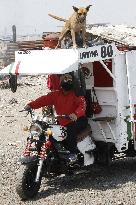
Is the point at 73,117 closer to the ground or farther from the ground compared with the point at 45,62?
closer to the ground

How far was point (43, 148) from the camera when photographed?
27.4 ft

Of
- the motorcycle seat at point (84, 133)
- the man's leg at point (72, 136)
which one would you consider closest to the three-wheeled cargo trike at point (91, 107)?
the man's leg at point (72, 136)

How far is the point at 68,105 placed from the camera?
8.95m

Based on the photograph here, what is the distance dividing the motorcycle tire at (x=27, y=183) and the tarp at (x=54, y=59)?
1.62 metres

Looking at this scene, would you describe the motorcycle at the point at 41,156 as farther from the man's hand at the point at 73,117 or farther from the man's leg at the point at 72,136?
the man's hand at the point at 73,117

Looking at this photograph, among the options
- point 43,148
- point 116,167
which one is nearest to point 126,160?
point 116,167

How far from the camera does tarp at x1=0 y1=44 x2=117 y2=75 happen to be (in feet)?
27.7

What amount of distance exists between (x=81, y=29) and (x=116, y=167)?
122 inches

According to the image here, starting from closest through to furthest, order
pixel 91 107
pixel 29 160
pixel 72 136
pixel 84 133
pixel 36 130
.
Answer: pixel 29 160 < pixel 36 130 < pixel 72 136 < pixel 84 133 < pixel 91 107

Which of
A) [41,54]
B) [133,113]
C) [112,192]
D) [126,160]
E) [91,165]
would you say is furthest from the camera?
[126,160]

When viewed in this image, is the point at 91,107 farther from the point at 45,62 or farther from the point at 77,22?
the point at 77,22

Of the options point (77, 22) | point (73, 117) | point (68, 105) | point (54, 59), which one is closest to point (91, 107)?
point (68, 105)

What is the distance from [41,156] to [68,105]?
1159 millimetres

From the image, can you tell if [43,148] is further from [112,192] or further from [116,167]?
[116,167]
